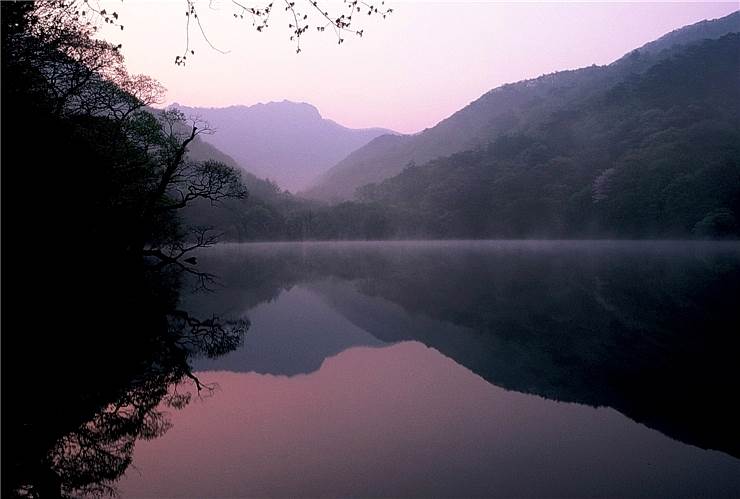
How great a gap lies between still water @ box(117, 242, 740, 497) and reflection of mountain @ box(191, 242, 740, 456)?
7cm

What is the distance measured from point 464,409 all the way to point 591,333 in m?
8.72

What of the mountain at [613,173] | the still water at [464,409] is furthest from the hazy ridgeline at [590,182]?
the still water at [464,409]

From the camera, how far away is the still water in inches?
263

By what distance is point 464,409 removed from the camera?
31.3ft

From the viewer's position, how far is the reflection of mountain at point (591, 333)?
9.72 metres

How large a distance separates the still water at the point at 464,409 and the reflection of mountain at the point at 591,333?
72 mm

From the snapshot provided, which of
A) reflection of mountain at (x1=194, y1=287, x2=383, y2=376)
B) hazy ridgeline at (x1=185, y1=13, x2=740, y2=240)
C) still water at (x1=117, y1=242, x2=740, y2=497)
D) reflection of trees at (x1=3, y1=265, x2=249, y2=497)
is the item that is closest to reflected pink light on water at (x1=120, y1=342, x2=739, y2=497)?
still water at (x1=117, y1=242, x2=740, y2=497)

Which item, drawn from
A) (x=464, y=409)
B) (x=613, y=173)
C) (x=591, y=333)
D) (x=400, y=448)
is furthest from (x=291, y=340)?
(x=613, y=173)

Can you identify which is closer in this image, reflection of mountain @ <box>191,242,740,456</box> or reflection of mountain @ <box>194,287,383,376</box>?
reflection of mountain @ <box>191,242,740,456</box>

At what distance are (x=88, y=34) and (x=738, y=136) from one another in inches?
5121

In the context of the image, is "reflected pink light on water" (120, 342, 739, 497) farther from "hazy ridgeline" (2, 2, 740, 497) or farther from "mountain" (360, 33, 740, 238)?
"mountain" (360, 33, 740, 238)

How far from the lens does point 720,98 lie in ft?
485

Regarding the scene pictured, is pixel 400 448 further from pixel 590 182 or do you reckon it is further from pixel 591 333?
pixel 590 182

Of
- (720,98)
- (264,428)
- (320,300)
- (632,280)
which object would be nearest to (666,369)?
(264,428)
